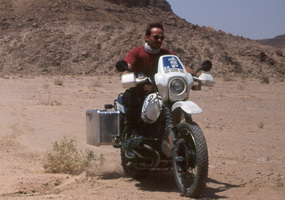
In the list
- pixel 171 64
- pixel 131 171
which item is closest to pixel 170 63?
pixel 171 64

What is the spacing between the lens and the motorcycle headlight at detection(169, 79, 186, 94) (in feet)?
22.5

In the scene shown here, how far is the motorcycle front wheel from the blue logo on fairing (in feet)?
2.19

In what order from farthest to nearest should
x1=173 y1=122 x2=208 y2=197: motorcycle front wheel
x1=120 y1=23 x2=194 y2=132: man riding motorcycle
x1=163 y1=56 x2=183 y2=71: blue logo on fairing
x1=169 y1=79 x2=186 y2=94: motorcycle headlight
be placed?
x1=120 y1=23 x2=194 y2=132: man riding motorcycle, x1=163 y1=56 x2=183 y2=71: blue logo on fairing, x1=169 y1=79 x2=186 y2=94: motorcycle headlight, x1=173 y1=122 x2=208 y2=197: motorcycle front wheel

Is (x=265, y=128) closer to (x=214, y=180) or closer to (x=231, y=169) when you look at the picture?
(x=231, y=169)

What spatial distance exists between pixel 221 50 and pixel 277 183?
6862 centimetres

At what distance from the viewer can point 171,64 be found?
6.98 meters

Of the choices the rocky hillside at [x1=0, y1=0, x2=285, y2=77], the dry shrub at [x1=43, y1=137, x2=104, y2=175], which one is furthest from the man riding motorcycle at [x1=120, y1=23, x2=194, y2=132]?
the rocky hillside at [x1=0, y1=0, x2=285, y2=77]

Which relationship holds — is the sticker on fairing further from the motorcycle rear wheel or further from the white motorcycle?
the motorcycle rear wheel

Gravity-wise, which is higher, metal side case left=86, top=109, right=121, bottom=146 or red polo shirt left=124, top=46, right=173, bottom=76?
red polo shirt left=124, top=46, right=173, bottom=76

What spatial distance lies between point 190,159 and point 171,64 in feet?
3.63

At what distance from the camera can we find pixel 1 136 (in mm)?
12383

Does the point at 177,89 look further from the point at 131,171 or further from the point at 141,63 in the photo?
the point at 131,171

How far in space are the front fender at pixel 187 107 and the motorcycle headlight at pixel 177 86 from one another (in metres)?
0.14

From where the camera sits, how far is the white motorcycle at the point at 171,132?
258 inches
